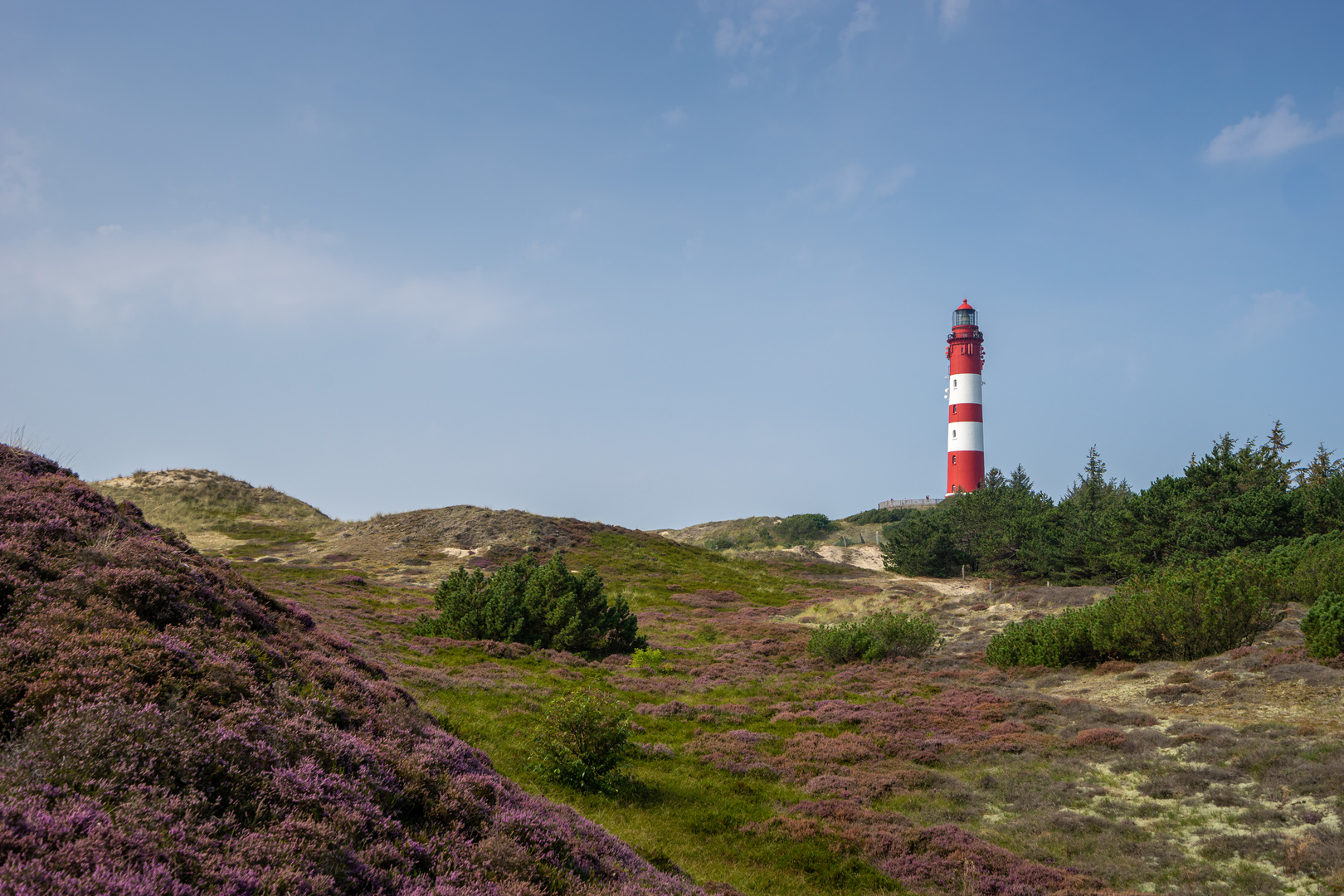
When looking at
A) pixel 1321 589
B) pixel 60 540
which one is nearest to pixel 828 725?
pixel 60 540

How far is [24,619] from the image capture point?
5605 millimetres

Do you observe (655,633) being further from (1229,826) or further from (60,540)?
(60,540)

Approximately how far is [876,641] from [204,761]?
25980 mm

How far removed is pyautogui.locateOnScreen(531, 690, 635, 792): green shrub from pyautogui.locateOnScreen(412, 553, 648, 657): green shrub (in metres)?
12.8

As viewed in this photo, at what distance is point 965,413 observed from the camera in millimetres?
77625

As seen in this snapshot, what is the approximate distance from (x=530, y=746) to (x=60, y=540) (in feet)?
28.7

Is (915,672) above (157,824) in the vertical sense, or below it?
below

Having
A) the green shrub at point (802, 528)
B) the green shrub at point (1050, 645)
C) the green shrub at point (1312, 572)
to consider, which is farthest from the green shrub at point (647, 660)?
the green shrub at point (802, 528)

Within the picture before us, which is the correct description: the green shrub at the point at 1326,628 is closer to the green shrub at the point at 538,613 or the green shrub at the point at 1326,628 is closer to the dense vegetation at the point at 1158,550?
the dense vegetation at the point at 1158,550

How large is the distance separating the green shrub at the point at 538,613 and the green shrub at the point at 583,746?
12753 millimetres

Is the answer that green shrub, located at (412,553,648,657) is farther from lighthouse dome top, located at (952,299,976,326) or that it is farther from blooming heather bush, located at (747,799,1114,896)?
lighthouse dome top, located at (952,299,976,326)

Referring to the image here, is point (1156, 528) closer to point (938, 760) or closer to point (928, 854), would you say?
point (938, 760)

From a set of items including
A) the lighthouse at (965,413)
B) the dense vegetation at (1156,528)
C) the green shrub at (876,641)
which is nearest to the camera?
the green shrub at (876,641)

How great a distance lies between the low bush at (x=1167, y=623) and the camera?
68.9 ft
